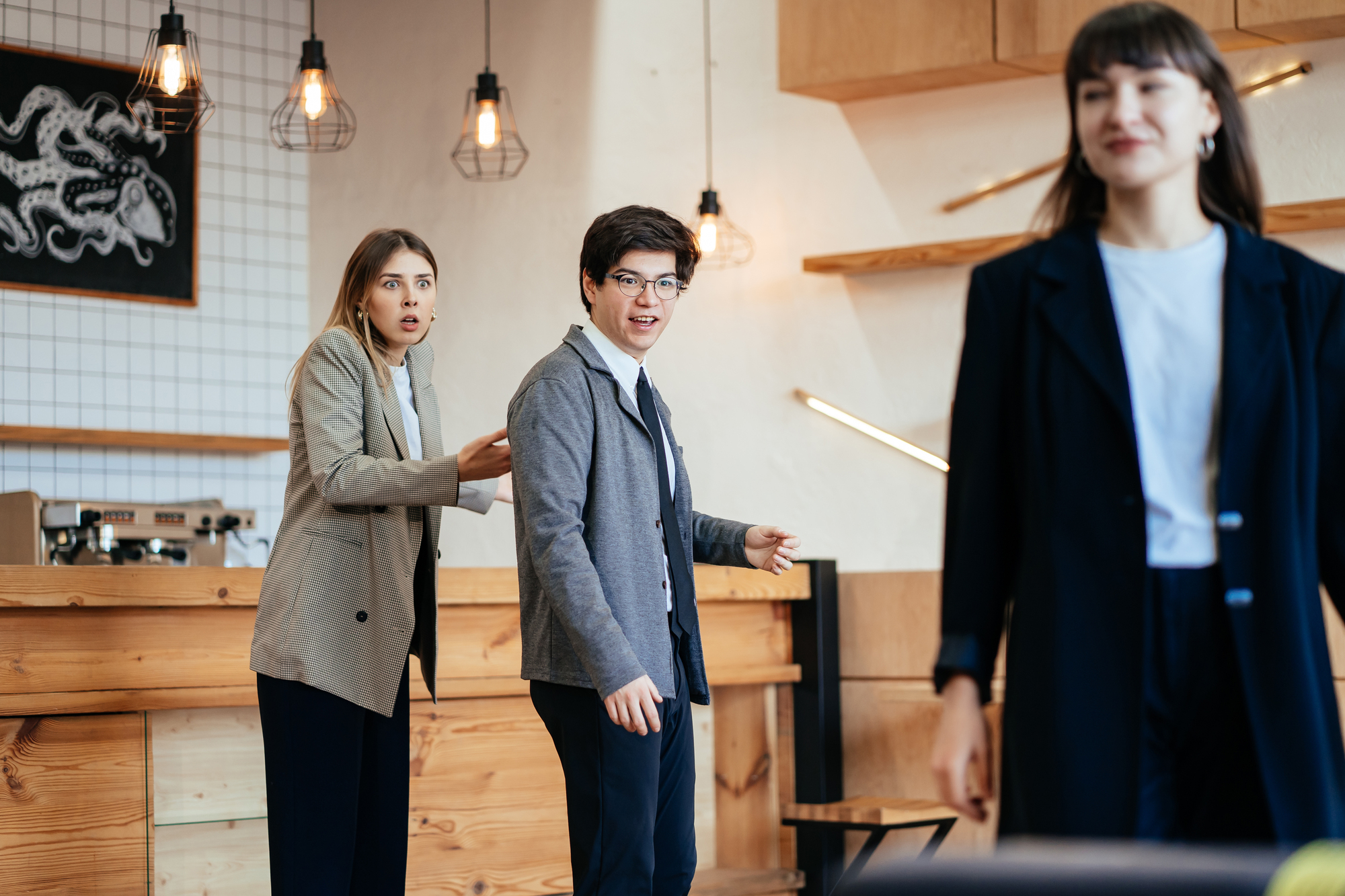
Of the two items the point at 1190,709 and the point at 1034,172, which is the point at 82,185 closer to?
the point at 1034,172

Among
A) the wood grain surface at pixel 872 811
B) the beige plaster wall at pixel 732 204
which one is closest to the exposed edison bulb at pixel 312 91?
the beige plaster wall at pixel 732 204

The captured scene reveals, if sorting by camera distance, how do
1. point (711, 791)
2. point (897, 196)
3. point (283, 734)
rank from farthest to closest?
1. point (897, 196)
2. point (711, 791)
3. point (283, 734)

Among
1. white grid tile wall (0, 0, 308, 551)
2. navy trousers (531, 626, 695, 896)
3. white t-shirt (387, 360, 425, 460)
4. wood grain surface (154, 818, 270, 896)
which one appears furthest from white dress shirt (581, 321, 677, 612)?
white grid tile wall (0, 0, 308, 551)

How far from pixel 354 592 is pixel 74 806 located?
0.79 metres

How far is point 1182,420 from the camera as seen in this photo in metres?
1.12

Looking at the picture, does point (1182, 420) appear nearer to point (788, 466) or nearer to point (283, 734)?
point (283, 734)

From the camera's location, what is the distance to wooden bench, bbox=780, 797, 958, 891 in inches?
135

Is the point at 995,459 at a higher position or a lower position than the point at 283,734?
higher

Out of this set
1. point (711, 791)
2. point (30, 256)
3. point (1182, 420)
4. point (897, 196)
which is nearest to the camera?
point (1182, 420)

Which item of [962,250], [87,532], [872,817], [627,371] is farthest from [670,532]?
[87,532]

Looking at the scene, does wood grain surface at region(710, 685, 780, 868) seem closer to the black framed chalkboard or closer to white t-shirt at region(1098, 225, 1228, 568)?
the black framed chalkboard

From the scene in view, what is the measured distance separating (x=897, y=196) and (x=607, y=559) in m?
2.54

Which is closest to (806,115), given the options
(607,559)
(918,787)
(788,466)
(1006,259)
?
(788,466)

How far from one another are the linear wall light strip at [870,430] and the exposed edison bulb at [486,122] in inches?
46.3
